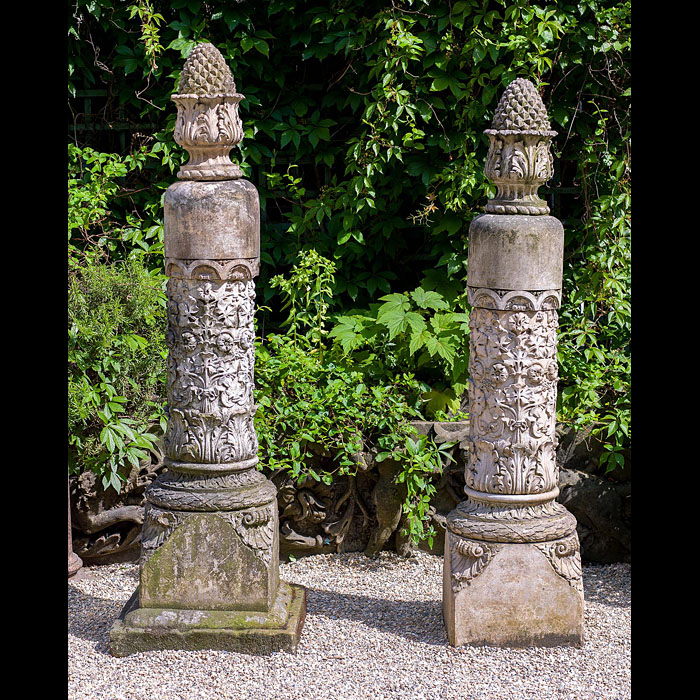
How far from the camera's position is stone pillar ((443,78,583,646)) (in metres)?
3.92

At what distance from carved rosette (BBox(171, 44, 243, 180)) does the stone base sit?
1822mm

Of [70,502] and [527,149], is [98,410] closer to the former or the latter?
[70,502]

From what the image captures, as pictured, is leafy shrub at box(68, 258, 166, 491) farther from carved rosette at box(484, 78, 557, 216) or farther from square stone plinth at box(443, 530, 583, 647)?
carved rosette at box(484, 78, 557, 216)

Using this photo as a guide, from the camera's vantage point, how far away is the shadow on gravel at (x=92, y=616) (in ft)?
13.7

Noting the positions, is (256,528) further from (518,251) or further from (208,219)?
(518,251)

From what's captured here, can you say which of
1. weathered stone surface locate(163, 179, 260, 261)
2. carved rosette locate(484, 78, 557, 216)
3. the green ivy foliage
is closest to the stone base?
weathered stone surface locate(163, 179, 260, 261)

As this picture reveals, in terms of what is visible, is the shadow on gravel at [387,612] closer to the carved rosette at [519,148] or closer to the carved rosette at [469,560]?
the carved rosette at [469,560]

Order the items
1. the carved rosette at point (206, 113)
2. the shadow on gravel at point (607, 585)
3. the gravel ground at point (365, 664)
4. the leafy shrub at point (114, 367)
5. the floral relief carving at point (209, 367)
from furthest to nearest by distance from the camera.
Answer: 1. the leafy shrub at point (114, 367)
2. the shadow on gravel at point (607, 585)
3. the floral relief carving at point (209, 367)
4. the carved rosette at point (206, 113)
5. the gravel ground at point (365, 664)

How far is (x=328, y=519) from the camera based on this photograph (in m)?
Result: 5.22

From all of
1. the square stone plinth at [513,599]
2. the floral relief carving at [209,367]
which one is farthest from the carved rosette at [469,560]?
the floral relief carving at [209,367]

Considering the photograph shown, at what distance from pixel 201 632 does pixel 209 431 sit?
0.82 m

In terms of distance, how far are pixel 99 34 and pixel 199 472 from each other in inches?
126

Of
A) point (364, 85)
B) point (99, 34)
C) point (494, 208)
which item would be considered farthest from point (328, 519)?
point (99, 34)

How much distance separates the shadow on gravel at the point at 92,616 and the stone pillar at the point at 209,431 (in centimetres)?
17
